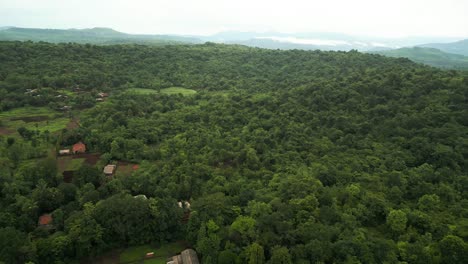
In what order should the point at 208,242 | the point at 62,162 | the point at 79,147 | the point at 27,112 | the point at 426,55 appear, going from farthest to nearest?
the point at 426,55 < the point at 27,112 < the point at 79,147 < the point at 62,162 < the point at 208,242

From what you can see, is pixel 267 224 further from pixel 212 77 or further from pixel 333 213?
pixel 212 77

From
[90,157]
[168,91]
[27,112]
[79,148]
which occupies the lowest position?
[90,157]

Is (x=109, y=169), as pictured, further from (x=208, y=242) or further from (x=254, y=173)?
(x=208, y=242)

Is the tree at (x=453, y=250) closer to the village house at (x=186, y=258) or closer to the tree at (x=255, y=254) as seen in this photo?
the tree at (x=255, y=254)

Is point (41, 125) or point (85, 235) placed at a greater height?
point (41, 125)

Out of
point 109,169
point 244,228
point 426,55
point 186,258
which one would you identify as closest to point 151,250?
point 186,258

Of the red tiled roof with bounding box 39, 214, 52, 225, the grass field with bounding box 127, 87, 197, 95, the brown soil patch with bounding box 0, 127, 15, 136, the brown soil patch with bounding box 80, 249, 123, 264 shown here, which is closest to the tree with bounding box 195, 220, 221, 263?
the brown soil patch with bounding box 80, 249, 123, 264

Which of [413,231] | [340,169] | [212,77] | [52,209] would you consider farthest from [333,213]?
[212,77]
